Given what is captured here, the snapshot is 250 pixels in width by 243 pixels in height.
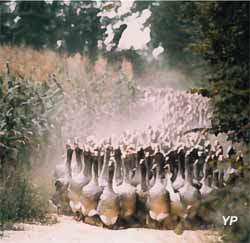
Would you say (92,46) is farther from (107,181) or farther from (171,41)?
(107,181)

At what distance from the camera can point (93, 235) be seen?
174 centimetres

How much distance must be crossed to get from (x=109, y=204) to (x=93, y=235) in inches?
3.9

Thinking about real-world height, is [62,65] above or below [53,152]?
above

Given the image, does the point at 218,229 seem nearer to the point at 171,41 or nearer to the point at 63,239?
the point at 63,239

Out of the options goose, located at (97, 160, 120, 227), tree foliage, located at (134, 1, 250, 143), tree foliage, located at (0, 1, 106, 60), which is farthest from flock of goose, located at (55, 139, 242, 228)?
tree foliage, located at (0, 1, 106, 60)

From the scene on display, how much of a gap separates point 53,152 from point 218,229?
20.3 inches

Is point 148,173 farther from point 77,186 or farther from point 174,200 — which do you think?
point 77,186

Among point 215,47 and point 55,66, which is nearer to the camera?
point 215,47

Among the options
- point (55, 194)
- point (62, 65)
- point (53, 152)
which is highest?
point (62, 65)

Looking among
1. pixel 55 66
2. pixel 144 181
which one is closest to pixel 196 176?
pixel 144 181

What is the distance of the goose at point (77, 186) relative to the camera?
181cm

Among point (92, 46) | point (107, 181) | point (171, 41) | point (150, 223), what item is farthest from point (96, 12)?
point (150, 223)

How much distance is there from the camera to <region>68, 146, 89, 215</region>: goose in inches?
71.3

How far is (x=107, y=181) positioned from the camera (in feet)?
5.83
